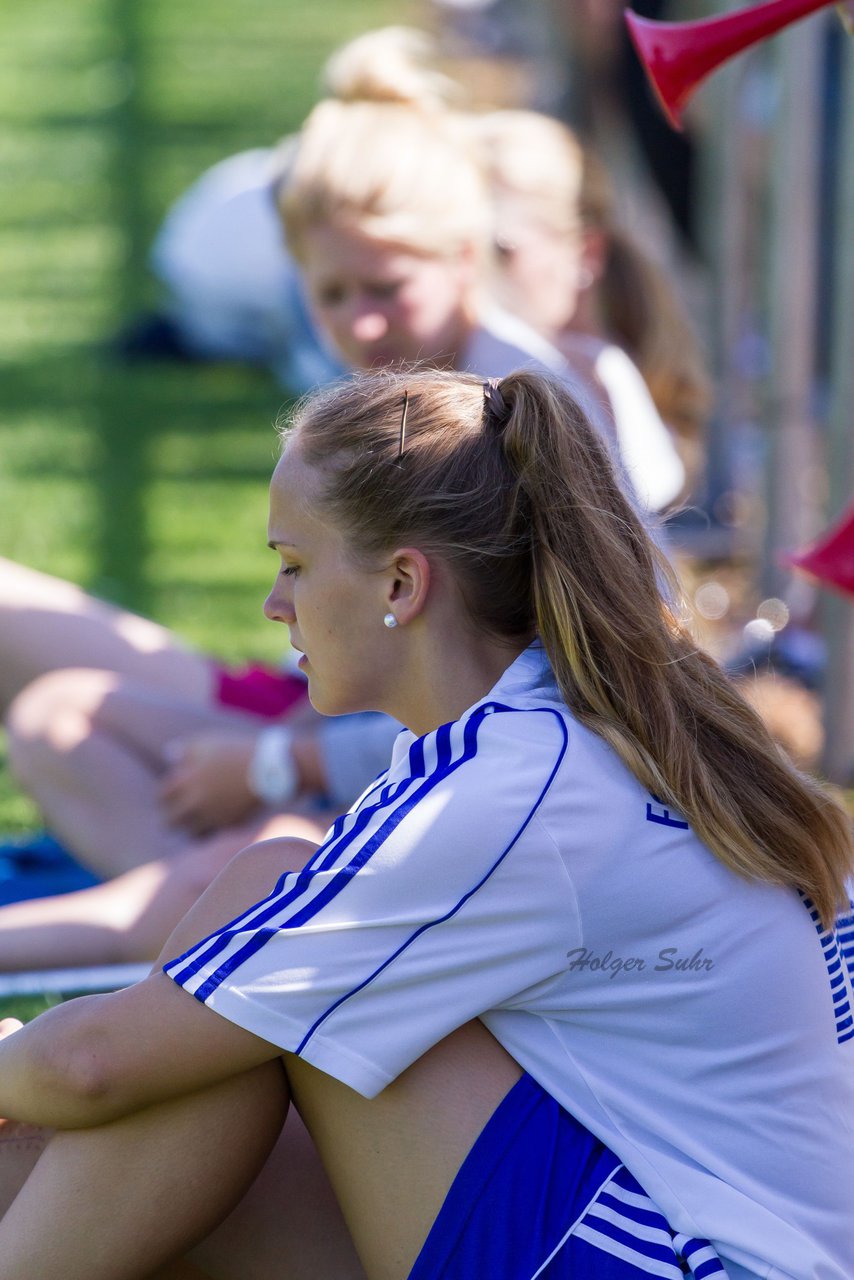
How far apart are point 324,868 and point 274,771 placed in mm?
1371

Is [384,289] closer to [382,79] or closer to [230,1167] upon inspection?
[382,79]

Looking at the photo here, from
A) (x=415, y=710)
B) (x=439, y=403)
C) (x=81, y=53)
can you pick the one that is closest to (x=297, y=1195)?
(x=415, y=710)

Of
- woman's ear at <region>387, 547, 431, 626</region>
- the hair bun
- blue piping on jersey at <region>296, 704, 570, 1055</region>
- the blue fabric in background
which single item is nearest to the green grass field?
the blue fabric in background

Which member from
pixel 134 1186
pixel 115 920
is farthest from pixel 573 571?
pixel 115 920

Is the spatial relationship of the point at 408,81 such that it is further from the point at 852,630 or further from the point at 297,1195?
the point at 297,1195

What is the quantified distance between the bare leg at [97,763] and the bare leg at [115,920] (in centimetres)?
25

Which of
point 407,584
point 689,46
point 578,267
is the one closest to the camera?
point 407,584

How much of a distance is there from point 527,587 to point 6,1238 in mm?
765

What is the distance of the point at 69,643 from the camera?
123 inches

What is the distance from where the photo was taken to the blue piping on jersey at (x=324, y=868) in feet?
4.53

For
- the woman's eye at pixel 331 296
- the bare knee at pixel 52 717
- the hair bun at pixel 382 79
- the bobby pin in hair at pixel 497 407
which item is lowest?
the bare knee at pixel 52 717

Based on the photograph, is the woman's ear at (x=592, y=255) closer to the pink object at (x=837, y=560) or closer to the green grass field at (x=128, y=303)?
the green grass field at (x=128, y=303)

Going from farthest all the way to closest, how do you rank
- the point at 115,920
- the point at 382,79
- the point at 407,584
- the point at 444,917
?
the point at 382,79
the point at 115,920
the point at 407,584
the point at 444,917

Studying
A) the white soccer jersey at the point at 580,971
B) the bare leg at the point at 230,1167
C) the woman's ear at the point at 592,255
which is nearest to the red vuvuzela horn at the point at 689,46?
the white soccer jersey at the point at 580,971
